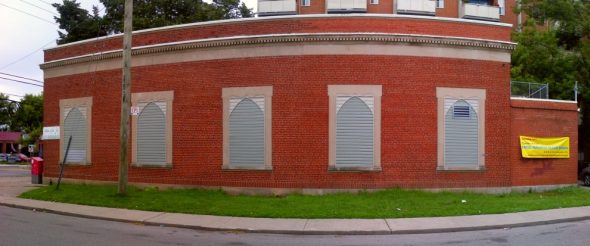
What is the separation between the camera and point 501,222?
13.0 meters

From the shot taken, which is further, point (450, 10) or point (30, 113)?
point (30, 113)

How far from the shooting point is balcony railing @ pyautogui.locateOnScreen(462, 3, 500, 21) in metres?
42.0

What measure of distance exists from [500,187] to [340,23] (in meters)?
8.32

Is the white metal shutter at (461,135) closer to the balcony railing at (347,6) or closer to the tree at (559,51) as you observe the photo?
the tree at (559,51)

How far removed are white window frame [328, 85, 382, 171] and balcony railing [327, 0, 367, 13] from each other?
21.2m

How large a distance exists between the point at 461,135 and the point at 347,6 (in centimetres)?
2183

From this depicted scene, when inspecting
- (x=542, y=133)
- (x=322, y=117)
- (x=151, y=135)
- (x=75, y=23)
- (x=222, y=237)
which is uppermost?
(x=75, y=23)

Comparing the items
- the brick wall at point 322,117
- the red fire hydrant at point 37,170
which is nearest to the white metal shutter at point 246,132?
the brick wall at point 322,117

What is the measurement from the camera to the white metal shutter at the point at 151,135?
2058cm

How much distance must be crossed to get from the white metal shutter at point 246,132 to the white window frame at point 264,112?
117 millimetres

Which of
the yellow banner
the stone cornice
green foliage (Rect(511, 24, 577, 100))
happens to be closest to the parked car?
green foliage (Rect(511, 24, 577, 100))

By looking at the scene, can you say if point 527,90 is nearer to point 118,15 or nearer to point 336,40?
point 336,40

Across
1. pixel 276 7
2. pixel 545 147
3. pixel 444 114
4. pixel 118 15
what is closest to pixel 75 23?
pixel 118 15

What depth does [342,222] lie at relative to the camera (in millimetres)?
13180
